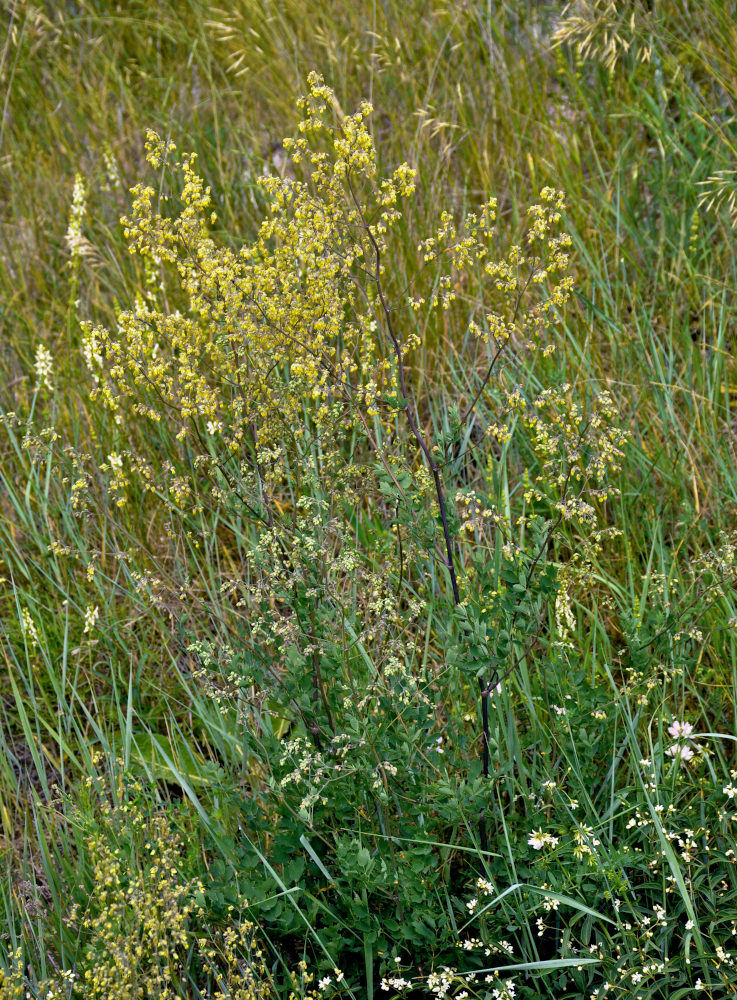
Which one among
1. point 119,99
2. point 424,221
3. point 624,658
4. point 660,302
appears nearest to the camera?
point 624,658

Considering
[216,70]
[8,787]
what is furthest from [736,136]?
[8,787]

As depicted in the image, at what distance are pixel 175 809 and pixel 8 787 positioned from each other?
535mm

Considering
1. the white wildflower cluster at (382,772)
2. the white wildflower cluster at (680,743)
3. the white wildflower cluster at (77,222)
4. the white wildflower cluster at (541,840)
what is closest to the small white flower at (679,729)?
the white wildflower cluster at (680,743)

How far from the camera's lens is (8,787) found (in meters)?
2.40

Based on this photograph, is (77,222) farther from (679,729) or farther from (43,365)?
(679,729)

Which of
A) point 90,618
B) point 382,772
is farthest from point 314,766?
point 90,618

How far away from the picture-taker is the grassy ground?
205cm

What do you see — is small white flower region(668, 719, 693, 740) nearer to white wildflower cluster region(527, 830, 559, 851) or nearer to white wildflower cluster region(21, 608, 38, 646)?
white wildflower cluster region(527, 830, 559, 851)

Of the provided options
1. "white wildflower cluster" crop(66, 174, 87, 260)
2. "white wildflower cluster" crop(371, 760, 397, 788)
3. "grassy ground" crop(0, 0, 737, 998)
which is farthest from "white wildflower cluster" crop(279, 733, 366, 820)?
"white wildflower cluster" crop(66, 174, 87, 260)

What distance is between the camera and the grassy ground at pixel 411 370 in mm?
2049

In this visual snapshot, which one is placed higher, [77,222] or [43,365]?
[77,222]

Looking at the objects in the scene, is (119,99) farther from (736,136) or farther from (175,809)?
(175,809)

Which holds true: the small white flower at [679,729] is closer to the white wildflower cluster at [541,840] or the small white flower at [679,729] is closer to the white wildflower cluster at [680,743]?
→ the white wildflower cluster at [680,743]

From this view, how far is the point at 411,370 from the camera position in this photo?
3.13m
